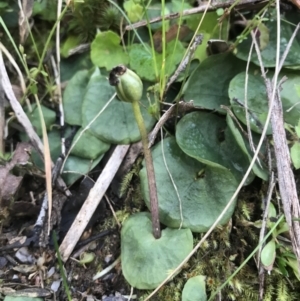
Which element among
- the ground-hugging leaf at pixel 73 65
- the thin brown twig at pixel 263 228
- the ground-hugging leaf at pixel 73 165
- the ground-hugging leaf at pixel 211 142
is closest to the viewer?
the thin brown twig at pixel 263 228

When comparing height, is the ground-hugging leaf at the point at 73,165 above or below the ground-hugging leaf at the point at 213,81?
below

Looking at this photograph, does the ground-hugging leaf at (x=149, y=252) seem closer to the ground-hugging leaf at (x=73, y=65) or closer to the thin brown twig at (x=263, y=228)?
the thin brown twig at (x=263, y=228)

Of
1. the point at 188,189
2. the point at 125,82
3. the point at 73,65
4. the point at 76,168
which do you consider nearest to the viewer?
the point at 125,82

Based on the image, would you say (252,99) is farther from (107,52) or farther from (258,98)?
(107,52)

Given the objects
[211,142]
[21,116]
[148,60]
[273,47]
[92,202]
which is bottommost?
[92,202]

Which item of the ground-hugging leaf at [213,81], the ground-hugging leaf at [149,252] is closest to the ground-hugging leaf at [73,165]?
the ground-hugging leaf at [149,252]

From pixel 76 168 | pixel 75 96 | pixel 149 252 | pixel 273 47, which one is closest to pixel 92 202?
pixel 76 168
